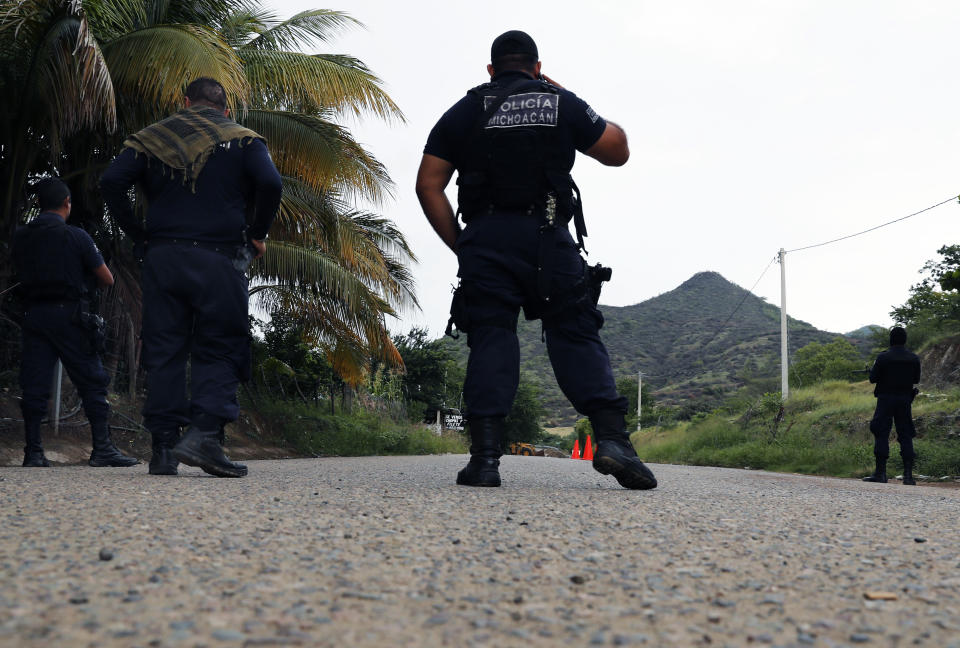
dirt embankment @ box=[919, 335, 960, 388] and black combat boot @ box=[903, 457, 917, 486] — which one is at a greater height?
dirt embankment @ box=[919, 335, 960, 388]

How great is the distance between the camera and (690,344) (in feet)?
251

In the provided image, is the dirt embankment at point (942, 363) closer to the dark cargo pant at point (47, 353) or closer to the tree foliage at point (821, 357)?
the dark cargo pant at point (47, 353)

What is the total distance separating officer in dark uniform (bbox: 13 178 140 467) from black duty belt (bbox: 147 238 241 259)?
1402mm

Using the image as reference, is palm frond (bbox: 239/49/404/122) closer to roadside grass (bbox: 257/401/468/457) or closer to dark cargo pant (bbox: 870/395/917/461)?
roadside grass (bbox: 257/401/468/457)

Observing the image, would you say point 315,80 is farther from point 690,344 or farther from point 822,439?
point 690,344

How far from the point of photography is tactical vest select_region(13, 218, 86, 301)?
5.03 metres

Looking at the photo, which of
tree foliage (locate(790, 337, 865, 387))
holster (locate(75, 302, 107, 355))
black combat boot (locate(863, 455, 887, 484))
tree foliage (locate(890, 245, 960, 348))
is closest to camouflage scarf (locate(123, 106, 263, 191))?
holster (locate(75, 302, 107, 355))

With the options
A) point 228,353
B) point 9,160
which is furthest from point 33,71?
point 228,353

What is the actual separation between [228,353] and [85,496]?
1257mm

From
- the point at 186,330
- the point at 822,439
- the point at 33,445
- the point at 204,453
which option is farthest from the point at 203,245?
the point at 822,439

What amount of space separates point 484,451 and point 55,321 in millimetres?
3045

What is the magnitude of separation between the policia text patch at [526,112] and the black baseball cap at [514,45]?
28cm

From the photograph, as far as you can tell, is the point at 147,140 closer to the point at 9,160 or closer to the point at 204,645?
the point at 204,645

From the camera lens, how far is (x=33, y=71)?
25.0ft
